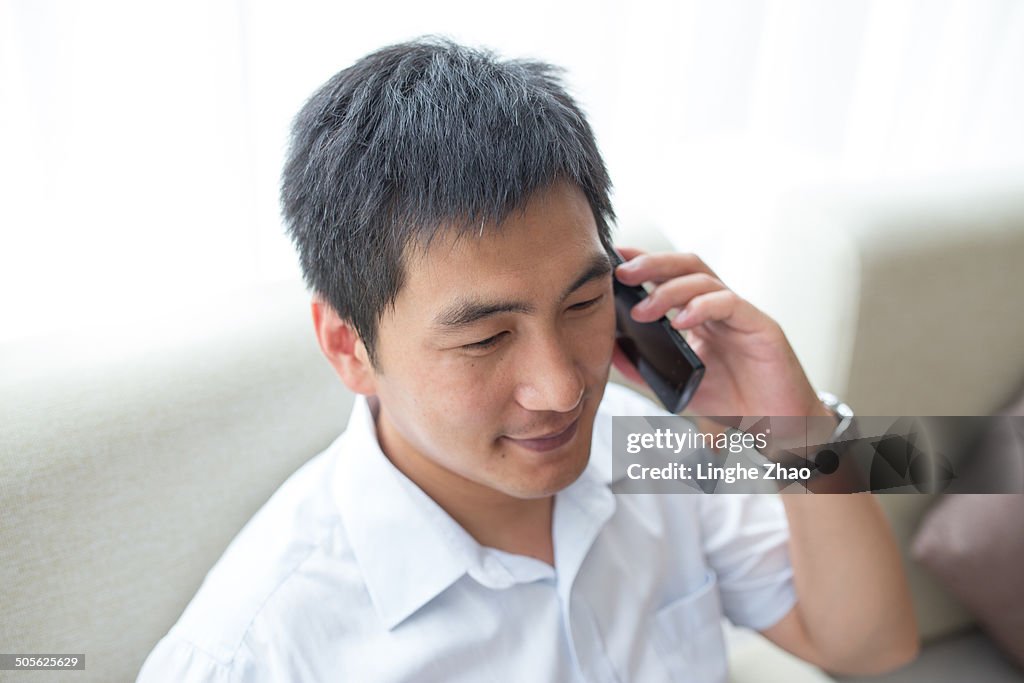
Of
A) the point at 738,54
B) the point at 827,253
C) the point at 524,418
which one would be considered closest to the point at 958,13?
the point at 738,54

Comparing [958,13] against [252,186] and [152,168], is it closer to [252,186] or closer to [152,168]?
[252,186]

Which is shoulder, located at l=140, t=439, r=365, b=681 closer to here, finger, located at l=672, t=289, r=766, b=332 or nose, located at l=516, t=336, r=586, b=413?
nose, located at l=516, t=336, r=586, b=413

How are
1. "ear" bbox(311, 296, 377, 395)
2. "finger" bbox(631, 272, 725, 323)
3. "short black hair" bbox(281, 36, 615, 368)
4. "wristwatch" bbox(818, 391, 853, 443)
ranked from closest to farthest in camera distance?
"short black hair" bbox(281, 36, 615, 368), "ear" bbox(311, 296, 377, 395), "finger" bbox(631, 272, 725, 323), "wristwatch" bbox(818, 391, 853, 443)

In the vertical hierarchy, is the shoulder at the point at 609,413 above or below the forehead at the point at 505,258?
below

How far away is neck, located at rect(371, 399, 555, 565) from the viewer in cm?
97

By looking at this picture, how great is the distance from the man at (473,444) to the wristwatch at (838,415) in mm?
84

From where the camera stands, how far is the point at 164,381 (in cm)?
94

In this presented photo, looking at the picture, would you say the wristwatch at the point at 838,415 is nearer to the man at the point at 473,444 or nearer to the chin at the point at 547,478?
the man at the point at 473,444

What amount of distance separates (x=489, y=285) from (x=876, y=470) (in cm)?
70

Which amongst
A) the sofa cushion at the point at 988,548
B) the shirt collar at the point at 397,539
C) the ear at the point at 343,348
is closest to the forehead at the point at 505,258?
the ear at the point at 343,348

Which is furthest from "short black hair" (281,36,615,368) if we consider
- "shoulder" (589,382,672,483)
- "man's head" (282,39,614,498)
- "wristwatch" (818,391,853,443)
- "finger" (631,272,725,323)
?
"wristwatch" (818,391,853,443)

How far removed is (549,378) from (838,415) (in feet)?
1.85

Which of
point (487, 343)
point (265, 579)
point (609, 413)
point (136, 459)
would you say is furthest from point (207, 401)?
point (609, 413)

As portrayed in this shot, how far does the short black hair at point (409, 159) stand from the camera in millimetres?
763
